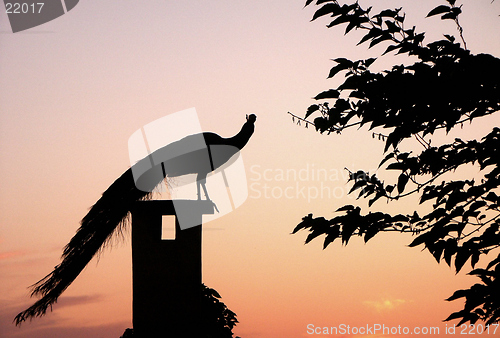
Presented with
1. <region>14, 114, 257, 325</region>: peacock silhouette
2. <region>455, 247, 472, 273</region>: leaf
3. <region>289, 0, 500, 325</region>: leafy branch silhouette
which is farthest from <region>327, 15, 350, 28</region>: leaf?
<region>14, 114, 257, 325</region>: peacock silhouette

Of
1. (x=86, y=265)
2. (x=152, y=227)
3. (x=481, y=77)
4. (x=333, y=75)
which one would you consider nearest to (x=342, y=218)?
(x=333, y=75)

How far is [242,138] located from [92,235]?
251 centimetres

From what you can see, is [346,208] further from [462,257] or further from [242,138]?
[242,138]

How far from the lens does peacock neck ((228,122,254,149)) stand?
6.95 m

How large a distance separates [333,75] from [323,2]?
0.39 meters

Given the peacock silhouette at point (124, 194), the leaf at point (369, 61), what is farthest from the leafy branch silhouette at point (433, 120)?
the peacock silhouette at point (124, 194)

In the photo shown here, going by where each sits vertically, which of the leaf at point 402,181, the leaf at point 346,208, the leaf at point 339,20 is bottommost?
the leaf at point 346,208

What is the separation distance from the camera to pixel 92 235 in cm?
618

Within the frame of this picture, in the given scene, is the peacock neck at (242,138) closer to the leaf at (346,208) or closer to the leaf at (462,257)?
the leaf at (346,208)

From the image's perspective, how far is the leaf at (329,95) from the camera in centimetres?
246

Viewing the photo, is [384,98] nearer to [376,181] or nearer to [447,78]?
[447,78]

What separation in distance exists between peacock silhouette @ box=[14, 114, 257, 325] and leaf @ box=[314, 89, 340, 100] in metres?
3.37

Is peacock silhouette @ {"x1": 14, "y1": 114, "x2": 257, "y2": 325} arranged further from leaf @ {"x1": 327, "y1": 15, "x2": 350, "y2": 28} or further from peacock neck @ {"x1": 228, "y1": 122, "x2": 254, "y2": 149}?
leaf @ {"x1": 327, "y1": 15, "x2": 350, "y2": 28}

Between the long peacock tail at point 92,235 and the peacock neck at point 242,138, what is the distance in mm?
1560
